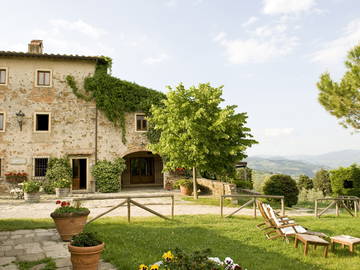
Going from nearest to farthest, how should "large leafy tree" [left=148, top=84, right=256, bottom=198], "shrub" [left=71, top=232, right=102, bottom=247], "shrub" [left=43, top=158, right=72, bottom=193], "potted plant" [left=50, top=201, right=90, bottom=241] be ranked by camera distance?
"shrub" [left=71, top=232, right=102, bottom=247], "potted plant" [left=50, top=201, right=90, bottom=241], "large leafy tree" [left=148, top=84, right=256, bottom=198], "shrub" [left=43, top=158, right=72, bottom=193]

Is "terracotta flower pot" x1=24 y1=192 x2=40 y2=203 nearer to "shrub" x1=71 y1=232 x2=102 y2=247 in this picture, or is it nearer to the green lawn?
the green lawn

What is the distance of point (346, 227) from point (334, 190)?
1052 centimetres

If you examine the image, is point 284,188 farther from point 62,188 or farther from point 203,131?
point 62,188

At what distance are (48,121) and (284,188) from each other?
1396 centimetres

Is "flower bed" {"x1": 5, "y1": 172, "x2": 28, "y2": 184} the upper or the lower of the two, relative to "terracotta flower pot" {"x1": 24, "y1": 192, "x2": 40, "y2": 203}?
upper

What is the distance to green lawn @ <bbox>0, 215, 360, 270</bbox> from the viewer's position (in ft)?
16.8

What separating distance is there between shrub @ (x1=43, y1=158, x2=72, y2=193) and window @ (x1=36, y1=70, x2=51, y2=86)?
4589mm

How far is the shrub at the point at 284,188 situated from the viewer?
51.1 feet

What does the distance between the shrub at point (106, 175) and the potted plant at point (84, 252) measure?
1375cm

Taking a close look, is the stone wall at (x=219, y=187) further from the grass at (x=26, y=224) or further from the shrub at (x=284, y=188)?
the grass at (x=26, y=224)

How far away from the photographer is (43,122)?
18.0 meters

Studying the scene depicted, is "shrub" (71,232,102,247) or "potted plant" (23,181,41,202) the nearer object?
"shrub" (71,232,102,247)

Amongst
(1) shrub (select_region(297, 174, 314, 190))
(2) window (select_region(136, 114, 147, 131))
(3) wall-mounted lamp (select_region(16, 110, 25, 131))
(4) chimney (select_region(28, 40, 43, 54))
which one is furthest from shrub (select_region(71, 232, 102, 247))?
(1) shrub (select_region(297, 174, 314, 190))

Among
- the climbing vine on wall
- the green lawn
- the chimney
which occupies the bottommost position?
the green lawn
